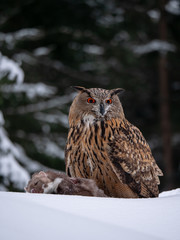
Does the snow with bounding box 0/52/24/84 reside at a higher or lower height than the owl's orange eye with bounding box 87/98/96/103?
higher

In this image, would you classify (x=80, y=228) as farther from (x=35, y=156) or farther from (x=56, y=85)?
(x=56, y=85)

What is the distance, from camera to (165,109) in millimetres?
12656

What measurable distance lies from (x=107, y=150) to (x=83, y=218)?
1.46m

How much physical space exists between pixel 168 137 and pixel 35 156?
3.95 metres

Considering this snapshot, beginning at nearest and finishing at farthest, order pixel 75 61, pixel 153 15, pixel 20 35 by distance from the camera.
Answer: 1. pixel 20 35
2. pixel 75 61
3. pixel 153 15

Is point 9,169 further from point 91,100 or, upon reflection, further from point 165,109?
point 165,109

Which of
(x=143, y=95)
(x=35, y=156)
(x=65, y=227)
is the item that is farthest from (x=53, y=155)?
(x=65, y=227)

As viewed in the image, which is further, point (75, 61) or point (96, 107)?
point (75, 61)

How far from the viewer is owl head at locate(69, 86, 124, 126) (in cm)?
389

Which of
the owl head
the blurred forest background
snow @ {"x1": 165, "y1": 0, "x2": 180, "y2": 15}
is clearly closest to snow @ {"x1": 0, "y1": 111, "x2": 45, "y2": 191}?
the blurred forest background

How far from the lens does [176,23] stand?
44.7 ft

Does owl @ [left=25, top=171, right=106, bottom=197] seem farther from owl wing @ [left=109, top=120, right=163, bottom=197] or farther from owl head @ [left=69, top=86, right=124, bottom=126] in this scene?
owl head @ [left=69, top=86, right=124, bottom=126]

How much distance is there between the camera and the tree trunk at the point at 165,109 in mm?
12133

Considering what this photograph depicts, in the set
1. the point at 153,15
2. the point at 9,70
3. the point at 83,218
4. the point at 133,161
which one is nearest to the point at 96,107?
the point at 133,161
